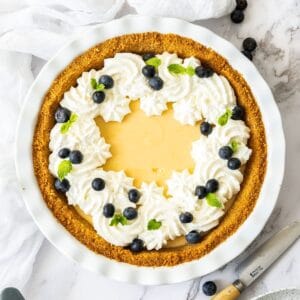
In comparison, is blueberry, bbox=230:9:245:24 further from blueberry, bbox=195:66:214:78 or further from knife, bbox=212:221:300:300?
knife, bbox=212:221:300:300

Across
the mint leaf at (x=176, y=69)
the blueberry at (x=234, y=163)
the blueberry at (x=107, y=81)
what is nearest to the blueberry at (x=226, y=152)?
the blueberry at (x=234, y=163)

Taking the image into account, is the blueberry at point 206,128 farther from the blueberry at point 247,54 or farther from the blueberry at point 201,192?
the blueberry at point 247,54

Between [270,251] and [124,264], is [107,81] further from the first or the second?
[270,251]

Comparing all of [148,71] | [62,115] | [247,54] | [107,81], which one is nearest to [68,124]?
[62,115]

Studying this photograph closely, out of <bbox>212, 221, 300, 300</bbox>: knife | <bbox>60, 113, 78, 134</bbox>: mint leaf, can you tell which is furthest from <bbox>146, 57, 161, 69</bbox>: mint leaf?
<bbox>212, 221, 300, 300</bbox>: knife

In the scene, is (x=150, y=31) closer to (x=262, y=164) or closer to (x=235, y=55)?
(x=235, y=55)

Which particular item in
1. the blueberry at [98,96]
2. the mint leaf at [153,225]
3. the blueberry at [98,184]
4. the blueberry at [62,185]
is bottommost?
the blueberry at [62,185]
